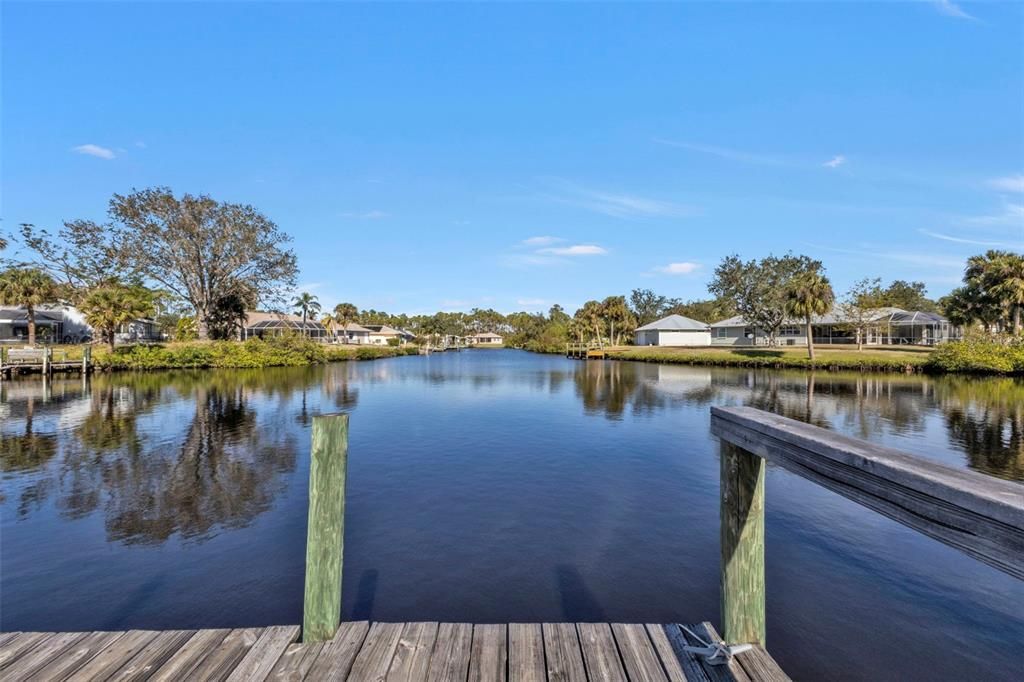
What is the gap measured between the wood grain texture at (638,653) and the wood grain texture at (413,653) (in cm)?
134

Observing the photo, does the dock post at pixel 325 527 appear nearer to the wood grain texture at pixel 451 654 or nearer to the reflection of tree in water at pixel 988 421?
the wood grain texture at pixel 451 654

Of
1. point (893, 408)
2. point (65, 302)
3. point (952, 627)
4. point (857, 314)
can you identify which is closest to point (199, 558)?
point (952, 627)

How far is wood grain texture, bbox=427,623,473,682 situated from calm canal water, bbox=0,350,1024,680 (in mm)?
2033

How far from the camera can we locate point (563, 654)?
11.1 ft

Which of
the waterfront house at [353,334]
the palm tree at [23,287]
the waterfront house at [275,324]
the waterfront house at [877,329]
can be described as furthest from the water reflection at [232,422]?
the waterfront house at [353,334]

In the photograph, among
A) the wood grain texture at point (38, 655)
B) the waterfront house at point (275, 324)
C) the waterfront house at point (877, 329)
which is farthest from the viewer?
the waterfront house at point (275, 324)

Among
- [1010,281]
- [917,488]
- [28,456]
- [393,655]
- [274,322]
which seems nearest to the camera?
[917,488]

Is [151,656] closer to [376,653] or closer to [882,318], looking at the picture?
[376,653]

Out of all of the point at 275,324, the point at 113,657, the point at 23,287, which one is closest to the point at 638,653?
the point at 113,657

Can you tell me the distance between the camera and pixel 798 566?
6988mm

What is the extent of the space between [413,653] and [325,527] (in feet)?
3.51

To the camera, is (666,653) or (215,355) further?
(215,355)

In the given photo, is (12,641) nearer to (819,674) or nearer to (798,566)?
(819,674)

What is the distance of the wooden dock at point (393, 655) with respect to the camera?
3.11 meters
